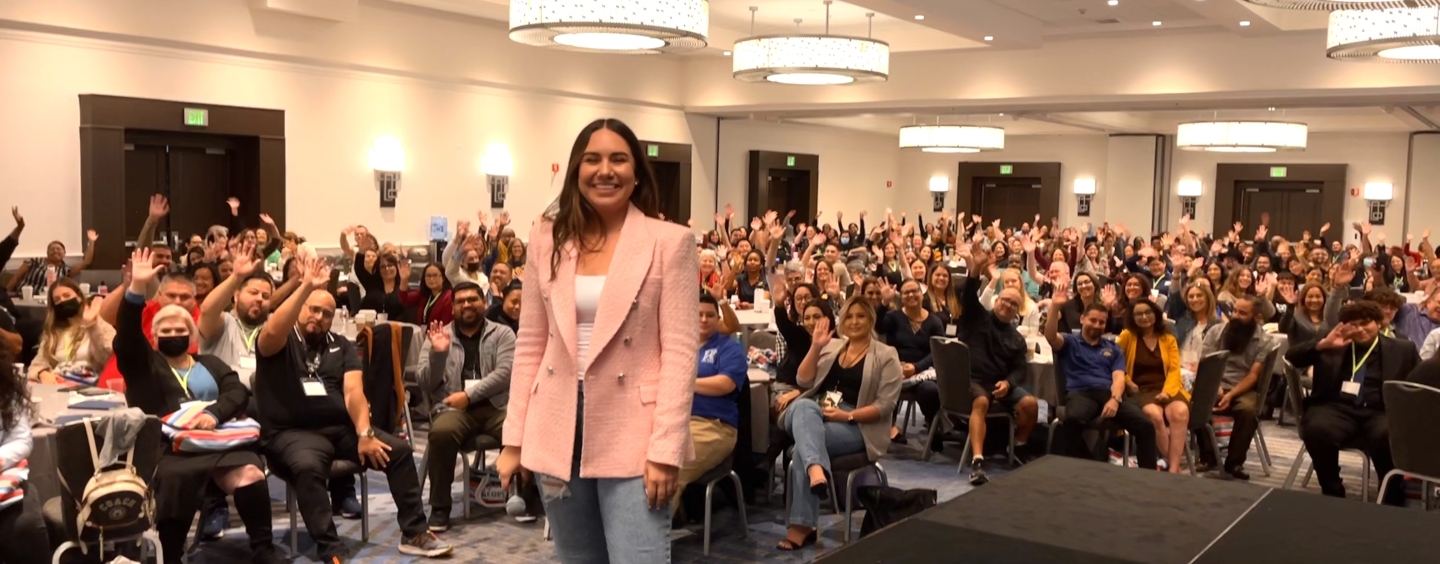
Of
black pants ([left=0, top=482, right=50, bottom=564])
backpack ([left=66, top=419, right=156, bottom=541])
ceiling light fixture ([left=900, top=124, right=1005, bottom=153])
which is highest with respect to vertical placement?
ceiling light fixture ([left=900, top=124, right=1005, bottom=153])

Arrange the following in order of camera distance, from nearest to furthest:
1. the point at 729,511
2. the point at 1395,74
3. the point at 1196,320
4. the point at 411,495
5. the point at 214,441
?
the point at 214,441
the point at 411,495
the point at 729,511
the point at 1196,320
the point at 1395,74

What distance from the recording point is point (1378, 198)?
23.1 m

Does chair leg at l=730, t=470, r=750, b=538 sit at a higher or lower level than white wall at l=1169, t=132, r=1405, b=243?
lower

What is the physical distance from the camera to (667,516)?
2.60 metres

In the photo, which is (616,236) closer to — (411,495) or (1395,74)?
(411,495)

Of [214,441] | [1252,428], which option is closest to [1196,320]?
[1252,428]

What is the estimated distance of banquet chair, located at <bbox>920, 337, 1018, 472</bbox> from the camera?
704 cm

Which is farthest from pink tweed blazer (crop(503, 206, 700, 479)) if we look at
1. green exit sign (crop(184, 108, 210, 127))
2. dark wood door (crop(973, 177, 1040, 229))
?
dark wood door (crop(973, 177, 1040, 229))

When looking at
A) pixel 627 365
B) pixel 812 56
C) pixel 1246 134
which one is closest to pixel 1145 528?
pixel 627 365

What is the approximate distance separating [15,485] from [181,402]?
110 cm

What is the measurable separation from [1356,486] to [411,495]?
219 inches

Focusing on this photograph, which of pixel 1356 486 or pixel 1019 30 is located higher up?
pixel 1019 30

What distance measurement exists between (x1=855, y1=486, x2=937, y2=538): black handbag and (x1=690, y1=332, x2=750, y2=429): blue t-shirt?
27.6 inches

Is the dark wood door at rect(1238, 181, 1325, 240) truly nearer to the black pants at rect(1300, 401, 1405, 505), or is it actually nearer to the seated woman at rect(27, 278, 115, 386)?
the black pants at rect(1300, 401, 1405, 505)
